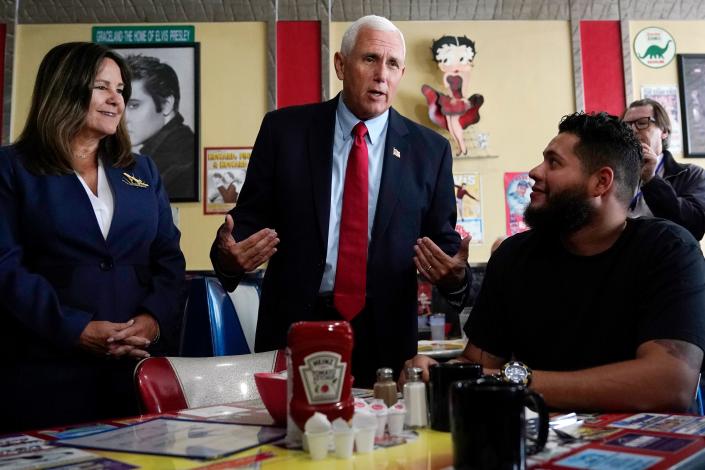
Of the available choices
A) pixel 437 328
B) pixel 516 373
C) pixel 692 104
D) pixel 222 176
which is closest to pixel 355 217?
pixel 516 373

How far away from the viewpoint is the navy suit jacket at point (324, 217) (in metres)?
1.94

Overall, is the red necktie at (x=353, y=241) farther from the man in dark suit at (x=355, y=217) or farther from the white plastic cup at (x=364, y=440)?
the white plastic cup at (x=364, y=440)

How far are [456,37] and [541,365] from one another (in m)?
3.62

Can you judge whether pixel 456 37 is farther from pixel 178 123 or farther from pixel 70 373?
pixel 70 373

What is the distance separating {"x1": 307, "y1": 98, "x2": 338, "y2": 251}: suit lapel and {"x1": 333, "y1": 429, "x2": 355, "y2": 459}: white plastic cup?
110 cm

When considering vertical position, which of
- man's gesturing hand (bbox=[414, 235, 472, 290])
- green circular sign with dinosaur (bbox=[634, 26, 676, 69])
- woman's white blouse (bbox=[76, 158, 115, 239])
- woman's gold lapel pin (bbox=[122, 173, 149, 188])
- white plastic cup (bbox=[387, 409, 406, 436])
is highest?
green circular sign with dinosaur (bbox=[634, 26, 676, 69])

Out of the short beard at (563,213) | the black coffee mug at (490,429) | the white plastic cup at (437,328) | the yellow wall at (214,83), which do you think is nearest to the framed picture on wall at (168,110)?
the yellow wall at (214,83)

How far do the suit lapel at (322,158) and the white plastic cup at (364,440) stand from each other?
1074mm

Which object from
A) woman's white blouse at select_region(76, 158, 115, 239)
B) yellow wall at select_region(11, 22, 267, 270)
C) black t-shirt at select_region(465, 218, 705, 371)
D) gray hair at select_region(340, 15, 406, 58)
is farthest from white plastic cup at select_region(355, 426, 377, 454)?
yellow wall at select_region(11, 22, 267, 270)

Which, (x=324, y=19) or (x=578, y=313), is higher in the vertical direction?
(x=324, y=19)

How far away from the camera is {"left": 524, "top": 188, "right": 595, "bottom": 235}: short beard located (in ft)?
5.58

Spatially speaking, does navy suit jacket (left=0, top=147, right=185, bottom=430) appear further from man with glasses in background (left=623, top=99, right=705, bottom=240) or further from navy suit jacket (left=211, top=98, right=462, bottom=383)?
man with glasses in background (left=623, top=99, right=705, bottom=240)

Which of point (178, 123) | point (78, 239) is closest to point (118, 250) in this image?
point (78, 239)

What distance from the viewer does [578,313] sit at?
5.19 feet
